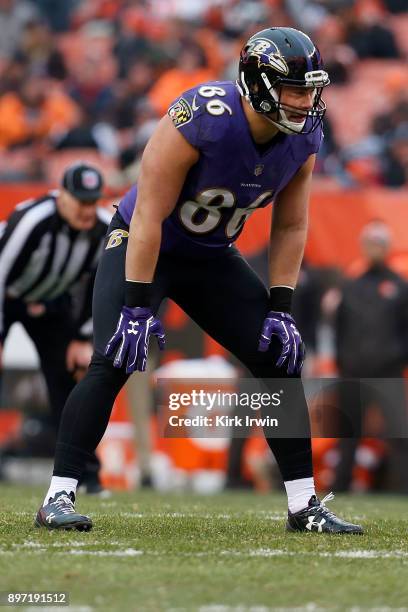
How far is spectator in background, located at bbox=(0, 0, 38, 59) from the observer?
600 inches

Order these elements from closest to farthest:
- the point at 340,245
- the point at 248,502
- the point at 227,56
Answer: the point at 248,502 → the point at 340,245 → the point at 227,56

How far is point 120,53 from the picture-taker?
47.0 ft

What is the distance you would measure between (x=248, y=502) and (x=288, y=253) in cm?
260

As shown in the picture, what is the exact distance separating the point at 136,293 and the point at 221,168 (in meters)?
0.50

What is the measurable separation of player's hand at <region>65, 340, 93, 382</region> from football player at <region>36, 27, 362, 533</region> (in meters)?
2.31

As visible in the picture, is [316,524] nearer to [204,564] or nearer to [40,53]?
[204,564]

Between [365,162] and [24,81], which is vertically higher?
[24,81]

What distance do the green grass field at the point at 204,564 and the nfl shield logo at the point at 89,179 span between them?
2024 mm

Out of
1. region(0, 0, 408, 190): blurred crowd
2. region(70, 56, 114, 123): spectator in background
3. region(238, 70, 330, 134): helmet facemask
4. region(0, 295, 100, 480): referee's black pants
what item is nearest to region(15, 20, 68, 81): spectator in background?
region(0, 0, 408, 190): blurred crowd

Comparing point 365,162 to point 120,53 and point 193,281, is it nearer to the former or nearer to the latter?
point 120,53

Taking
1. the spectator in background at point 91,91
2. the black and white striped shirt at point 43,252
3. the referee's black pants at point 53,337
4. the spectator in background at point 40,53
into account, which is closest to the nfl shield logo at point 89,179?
the black and white striped shirt at point 43,252

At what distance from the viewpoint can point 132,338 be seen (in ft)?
13.3

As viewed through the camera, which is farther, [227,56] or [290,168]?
[227,56]

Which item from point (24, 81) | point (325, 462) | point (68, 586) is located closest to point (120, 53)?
point (24, 81)
